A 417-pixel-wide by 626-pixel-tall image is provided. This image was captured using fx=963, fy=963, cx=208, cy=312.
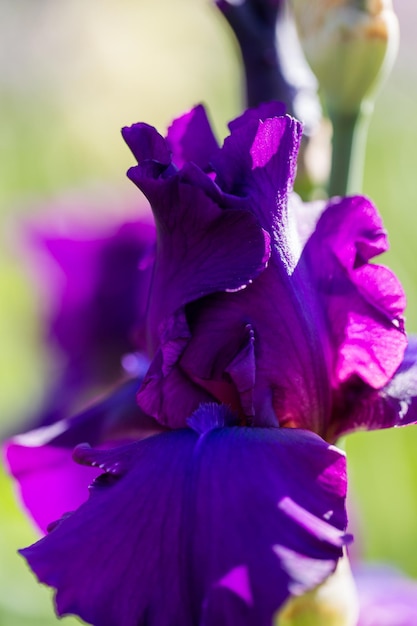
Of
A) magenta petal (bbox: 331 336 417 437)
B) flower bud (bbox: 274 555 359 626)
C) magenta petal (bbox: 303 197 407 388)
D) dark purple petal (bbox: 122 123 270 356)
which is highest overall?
dark purple petal (bbox: 122 123 270 356)

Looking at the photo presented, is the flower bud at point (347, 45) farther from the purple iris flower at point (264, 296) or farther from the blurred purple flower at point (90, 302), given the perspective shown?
the blurred purple flower at point (90, 302)

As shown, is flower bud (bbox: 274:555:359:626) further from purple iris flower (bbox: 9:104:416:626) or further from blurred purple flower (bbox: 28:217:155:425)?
blurred purple flower (bbox: 28:217:155:425)

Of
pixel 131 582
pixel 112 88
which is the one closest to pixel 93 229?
pixel 131 582

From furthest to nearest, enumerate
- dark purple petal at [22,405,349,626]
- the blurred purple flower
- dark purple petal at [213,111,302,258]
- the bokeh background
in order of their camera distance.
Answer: the bokeh background < the blurred purple flower < dark purple petal at [213,111,302,258] < dark purple petal at [22,405,349,626]

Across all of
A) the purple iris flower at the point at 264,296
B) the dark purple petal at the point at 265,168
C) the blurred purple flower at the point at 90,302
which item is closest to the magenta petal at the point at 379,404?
the purple iris flower at the point at 264,296

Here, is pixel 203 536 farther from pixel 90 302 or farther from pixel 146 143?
pixel 90 302

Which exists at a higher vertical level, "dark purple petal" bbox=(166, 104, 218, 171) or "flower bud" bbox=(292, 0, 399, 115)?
"flower bud" bbox=(292, 0, 399, 115)

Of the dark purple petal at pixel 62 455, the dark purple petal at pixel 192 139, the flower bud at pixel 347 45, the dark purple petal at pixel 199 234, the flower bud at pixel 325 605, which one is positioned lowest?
the flower bud at pixel 325 605

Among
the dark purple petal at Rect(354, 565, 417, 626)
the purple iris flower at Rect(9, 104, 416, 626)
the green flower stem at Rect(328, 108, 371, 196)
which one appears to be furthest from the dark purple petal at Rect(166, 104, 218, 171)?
the dark purple petal at Rect(354, 565, 417, 626)
